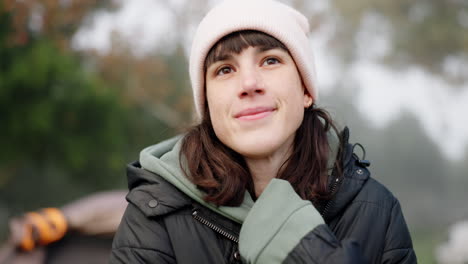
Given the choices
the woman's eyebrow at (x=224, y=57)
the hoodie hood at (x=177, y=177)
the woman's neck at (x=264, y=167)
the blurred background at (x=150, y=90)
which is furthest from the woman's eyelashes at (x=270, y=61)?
the blurred background at (x=150, y=90)

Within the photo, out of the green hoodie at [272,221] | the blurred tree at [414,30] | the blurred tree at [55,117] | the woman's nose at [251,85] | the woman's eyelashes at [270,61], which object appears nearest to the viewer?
the green hoodie at [272,221]

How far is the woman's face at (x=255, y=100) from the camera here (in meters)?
1.66

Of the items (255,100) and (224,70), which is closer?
(255,100)

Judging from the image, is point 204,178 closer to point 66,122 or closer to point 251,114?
point 251,114

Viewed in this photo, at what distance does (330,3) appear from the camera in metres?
9.27

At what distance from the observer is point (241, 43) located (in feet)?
5.59

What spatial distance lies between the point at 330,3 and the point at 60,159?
5114 millimetres

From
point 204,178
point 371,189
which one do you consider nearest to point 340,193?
point 371,189

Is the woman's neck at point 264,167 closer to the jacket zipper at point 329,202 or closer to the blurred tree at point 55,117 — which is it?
the jacket zipper at point 329,202

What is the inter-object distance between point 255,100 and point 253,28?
24 cm

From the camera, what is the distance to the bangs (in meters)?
1.70

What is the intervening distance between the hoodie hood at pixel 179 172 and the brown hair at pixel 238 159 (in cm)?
2

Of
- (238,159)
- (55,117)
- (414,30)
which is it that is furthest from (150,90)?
(238,159)

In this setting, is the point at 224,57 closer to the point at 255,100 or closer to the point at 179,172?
the point at 255,100
